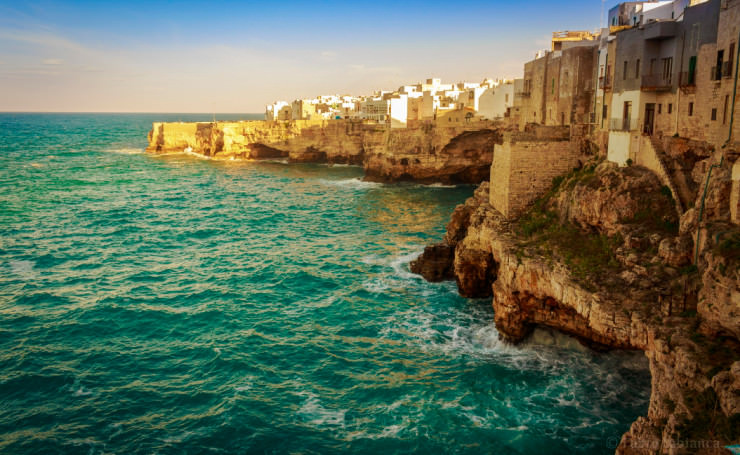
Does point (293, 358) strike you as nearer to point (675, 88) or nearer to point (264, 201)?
point (675, 88)

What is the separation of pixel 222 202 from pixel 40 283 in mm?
25538

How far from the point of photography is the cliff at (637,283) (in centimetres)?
1218

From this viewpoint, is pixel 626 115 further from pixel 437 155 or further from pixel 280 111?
pixel 280 111

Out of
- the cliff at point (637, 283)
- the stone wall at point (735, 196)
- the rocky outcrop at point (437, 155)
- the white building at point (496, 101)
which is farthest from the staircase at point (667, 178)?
the rocky outcrop at point (437, 155)

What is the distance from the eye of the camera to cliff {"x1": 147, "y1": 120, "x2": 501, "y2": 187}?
58906 mm

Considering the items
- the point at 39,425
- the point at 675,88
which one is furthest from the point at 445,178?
the point at 39,425

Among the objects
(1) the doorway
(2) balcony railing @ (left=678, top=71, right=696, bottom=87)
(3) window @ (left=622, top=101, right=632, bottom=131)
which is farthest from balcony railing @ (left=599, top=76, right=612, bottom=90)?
(2) balcony railing @ (left=678, top=71, right=696, bottom=87)

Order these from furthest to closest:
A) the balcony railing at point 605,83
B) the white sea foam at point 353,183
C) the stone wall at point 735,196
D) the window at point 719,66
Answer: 1. the white sea foam at point 353,183
2. the balcony railing at point 605,83
3. the window at point 719,66
4. the stone wall at point 735,196

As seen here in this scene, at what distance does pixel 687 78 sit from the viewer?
64.6 feet

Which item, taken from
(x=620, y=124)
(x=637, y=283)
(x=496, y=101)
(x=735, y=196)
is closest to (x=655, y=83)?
(x=620, y=124)

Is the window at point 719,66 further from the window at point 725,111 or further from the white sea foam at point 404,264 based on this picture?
the white sea foam at point 404,264

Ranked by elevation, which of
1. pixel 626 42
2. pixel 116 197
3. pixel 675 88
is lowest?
pixel 116 197

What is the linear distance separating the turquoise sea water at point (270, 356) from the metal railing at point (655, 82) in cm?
1051

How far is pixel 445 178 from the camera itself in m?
61.4
